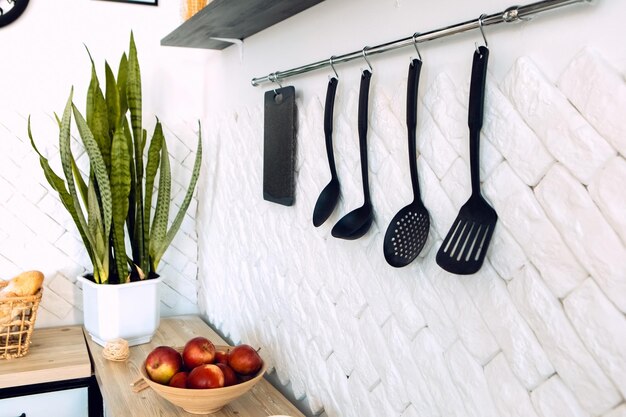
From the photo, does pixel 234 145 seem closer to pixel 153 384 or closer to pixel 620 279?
pixel 153 384

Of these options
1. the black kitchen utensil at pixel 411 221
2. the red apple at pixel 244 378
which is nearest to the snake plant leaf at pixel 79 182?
the red apple at pixel 244 378

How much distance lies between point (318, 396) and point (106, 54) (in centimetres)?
127

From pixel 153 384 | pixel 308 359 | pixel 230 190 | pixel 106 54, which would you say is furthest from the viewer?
pixel 106 54

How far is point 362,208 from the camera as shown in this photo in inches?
40.1

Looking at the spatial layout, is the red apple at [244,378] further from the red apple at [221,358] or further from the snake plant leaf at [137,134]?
the snake plant leaf at [137,134]

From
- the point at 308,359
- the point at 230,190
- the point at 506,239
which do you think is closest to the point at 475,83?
the point at 506,239

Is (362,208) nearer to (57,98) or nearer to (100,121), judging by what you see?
(100,121)

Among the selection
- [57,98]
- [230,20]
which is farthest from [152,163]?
[230,20]

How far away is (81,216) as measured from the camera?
5.24 ft

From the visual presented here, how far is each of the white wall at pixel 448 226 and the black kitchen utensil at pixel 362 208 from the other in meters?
0.02

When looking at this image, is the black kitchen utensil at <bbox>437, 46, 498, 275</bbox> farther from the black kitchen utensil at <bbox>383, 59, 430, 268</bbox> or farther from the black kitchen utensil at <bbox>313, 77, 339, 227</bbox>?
the black kitchen utensil at <bbox>313, 77, 339, 227</bbox>

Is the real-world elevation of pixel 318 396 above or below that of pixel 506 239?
below

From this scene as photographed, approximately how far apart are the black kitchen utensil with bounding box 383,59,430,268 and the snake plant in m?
0.95

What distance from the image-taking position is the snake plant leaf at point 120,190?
1.58 metres
